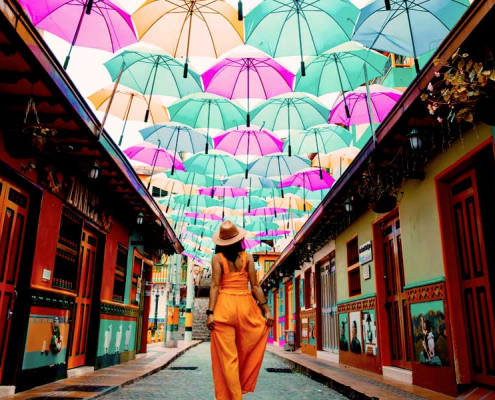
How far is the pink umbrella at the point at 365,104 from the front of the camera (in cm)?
893

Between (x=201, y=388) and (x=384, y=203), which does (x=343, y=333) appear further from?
(x=384, y=203)

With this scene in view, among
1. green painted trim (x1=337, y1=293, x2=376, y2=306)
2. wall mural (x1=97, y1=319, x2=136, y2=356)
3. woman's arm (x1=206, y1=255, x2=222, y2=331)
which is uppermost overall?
green painted trim (x1=337, y1=293, x2=376, y2=306)

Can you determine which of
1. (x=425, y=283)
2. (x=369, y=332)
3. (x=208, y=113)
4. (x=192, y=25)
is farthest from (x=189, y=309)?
(x=425, y=283)

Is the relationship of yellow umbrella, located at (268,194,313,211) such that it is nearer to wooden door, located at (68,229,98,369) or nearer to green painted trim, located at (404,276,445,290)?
wooden door, located at (68,229,98,369)

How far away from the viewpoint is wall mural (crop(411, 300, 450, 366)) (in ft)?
19.6

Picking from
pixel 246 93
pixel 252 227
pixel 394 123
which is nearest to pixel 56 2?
pixel 246 93

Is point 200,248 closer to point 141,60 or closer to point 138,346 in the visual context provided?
point 138,346

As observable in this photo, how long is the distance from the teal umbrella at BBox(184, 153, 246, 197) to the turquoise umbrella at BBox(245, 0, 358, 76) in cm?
573

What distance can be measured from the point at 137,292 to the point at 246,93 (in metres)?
7.51

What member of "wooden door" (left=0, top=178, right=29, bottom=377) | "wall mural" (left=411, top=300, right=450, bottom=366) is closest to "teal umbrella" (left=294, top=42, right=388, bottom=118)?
"wall mural" (left=411, top=300, right=450, bottom=366)

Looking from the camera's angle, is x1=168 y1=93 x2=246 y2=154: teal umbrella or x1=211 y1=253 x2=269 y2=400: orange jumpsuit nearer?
x1=211 y1=253 x2=269 y2=400: orange jumpsuit

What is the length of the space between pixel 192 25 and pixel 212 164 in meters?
6.04

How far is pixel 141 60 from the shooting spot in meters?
9.10

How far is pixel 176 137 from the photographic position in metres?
11.9
